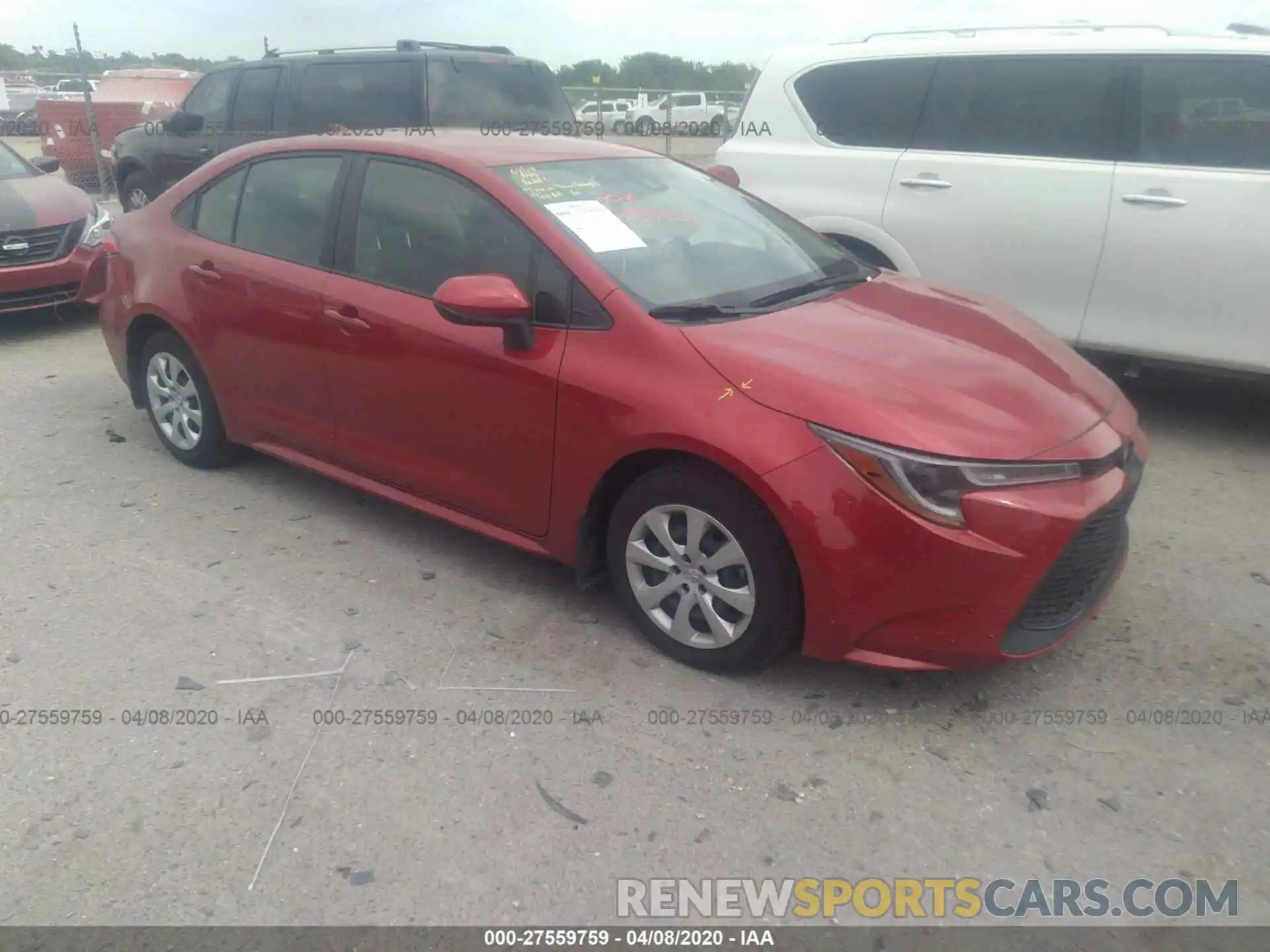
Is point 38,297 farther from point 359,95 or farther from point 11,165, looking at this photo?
point 359,95

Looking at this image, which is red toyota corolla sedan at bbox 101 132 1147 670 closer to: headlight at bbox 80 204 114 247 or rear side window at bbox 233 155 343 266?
rear side window at bbox 233 155 343 266

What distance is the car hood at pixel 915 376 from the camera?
282 cm

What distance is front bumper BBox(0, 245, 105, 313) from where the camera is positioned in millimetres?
7215

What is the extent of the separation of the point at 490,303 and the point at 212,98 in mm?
8444

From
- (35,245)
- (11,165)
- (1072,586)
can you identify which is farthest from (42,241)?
(1072,586)

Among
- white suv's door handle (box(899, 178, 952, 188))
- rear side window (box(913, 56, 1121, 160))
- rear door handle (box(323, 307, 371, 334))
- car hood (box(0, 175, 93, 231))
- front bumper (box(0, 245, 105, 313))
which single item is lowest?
front bumper (box(0, 245, 105, 313))

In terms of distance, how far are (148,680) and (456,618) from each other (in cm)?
99

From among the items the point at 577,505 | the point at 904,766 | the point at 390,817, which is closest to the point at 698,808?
the point at 904,766

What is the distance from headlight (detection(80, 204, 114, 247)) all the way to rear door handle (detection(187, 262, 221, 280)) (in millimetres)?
3638

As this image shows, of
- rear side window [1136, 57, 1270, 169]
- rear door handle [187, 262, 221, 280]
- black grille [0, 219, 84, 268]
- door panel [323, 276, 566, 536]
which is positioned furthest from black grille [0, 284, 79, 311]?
rear side window [1136, 57, 1270, 169]

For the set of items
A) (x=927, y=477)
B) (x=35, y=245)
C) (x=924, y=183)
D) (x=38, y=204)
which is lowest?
(x=35, y=245)

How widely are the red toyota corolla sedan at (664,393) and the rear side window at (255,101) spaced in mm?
5477

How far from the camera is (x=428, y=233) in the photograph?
3.74 meters

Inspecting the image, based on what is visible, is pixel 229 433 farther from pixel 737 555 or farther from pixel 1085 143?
pixel 1085 143
